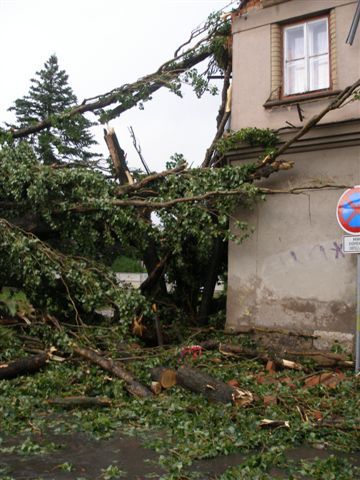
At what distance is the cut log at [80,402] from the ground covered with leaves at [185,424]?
6 cm

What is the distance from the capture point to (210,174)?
28.5 ft

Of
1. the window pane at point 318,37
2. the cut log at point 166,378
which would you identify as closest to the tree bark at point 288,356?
the cut log at point 166,378

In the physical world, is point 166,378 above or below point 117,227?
below

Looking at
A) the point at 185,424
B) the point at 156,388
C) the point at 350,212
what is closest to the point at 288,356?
the point at 156,388

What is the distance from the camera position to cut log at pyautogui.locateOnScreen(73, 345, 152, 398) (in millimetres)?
6183

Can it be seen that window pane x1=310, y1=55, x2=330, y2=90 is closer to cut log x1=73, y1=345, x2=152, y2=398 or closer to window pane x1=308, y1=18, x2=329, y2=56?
window pane x1=308, y1=18, x2=329, y2=56

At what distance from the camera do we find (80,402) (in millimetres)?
5754

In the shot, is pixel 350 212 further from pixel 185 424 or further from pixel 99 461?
pixel 99 461

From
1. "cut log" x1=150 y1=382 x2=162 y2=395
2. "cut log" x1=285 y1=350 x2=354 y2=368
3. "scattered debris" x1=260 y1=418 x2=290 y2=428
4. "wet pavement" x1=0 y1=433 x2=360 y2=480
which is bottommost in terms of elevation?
"wet pavement" x1=0 y1=433 x2=360 y2=480

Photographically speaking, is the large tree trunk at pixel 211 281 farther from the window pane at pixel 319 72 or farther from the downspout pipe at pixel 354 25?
the downspout pipe at pixel 354 25

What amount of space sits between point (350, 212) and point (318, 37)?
3843mm

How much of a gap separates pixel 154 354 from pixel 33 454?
130 inches

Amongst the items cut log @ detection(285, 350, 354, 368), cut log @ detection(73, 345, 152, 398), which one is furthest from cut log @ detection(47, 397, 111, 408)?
cut log @ detection(285, 350, 354, 368)

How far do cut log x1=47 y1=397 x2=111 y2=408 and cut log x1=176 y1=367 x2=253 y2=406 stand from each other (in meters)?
0.96
